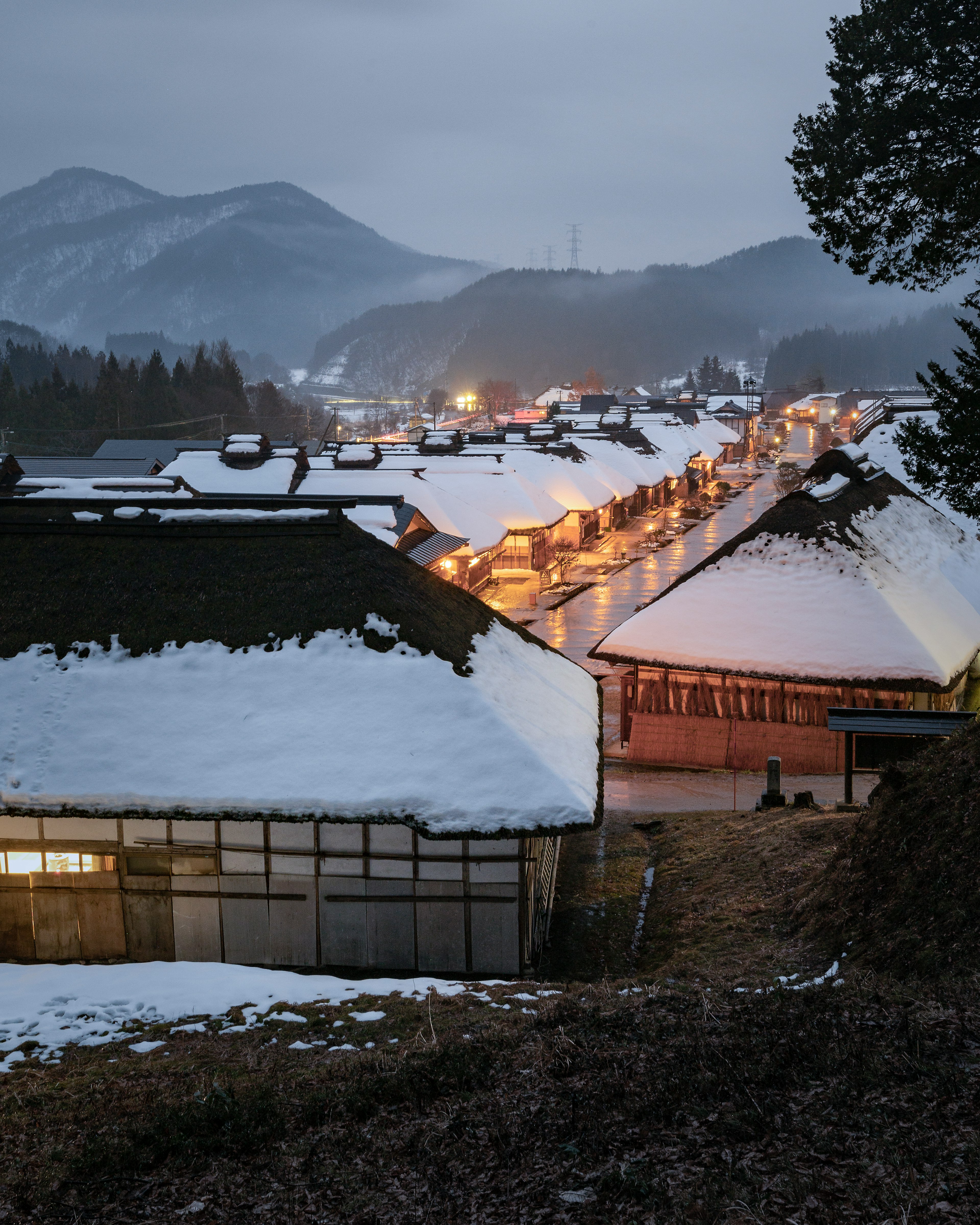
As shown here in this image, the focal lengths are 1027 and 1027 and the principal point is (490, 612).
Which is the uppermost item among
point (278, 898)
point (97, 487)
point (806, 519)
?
point (97, 487)

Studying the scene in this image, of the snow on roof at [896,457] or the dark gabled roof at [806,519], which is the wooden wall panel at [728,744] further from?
the snow on roof at [896,457]

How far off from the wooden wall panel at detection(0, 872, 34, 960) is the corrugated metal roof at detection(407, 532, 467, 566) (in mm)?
18827

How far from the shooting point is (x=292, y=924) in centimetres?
1248

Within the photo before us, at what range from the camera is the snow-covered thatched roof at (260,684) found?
39.1ft

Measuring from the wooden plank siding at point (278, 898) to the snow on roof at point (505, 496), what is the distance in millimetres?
29919

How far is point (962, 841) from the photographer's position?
10.1 m

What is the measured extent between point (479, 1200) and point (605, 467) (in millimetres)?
54090

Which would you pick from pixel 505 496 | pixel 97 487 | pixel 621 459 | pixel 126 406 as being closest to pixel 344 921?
pixel 97 487

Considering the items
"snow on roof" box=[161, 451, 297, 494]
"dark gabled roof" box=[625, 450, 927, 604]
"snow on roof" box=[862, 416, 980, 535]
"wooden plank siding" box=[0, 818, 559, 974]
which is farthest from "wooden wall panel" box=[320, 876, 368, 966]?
"snow on roof" box=[161, 451, 297, 494]

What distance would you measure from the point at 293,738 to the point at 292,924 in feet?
7.41

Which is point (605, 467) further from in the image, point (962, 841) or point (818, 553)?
point (962, 841)

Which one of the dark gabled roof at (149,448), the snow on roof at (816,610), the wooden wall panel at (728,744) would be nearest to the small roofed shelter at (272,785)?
the snow on roof at (816,610)

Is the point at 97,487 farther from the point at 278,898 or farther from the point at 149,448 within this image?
the point at 149,448

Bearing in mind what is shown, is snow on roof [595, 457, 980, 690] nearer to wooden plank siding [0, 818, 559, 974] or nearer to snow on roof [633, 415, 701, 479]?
wooden plank siding [0, 818, 559, 974]
